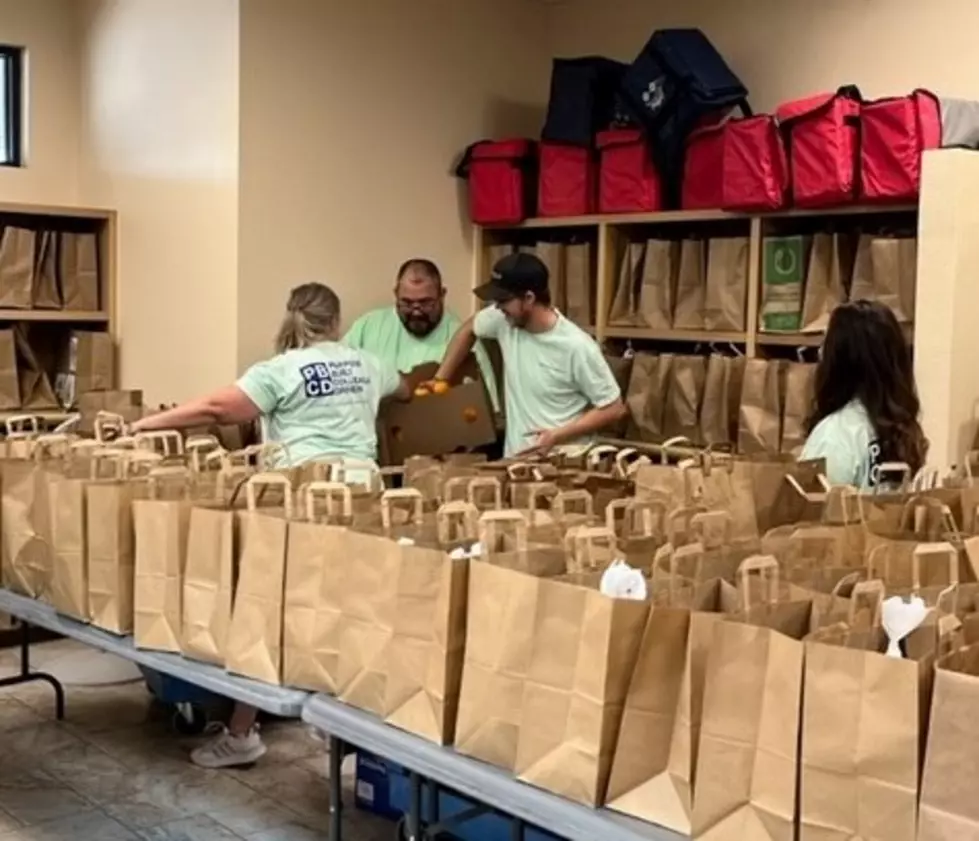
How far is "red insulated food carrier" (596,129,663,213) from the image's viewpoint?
507cm

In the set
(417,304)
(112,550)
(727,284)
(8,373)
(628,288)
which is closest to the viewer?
(112,550)

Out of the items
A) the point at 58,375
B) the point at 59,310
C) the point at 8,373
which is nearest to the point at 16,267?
the point at 59,310

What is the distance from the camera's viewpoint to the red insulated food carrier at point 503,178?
5516mm

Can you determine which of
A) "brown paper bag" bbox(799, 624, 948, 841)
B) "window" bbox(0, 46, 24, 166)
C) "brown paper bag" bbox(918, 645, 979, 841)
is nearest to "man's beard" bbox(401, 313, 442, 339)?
"window" bbox(0, 46, 24, 166)

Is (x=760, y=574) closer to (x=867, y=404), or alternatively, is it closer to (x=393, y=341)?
(x=867, y=404)

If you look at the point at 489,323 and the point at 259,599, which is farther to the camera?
the point at 489,323

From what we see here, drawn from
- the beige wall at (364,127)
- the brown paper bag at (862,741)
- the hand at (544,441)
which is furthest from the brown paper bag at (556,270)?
the brown paper bag at (862,741)

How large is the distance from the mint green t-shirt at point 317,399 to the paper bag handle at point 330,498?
1.26m

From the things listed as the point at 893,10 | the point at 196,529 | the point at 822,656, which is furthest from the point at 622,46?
the point at 822,656

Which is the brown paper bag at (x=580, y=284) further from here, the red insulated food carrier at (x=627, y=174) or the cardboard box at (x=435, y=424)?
the cardboard box at (x=435, y=424)

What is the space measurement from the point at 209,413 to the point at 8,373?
1.96 meters

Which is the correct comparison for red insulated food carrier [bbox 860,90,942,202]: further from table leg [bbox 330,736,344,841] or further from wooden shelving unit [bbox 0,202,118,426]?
wooden shelving unit [bbox 0,202,118,426]

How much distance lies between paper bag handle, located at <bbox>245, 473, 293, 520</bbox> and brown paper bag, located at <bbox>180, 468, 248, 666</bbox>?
0.04 metres

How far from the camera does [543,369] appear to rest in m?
4.52
